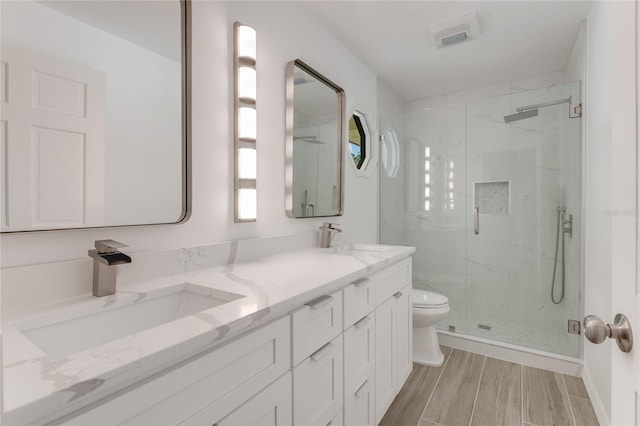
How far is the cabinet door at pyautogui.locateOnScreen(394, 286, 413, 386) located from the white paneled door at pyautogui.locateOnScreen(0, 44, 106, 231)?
1538mm

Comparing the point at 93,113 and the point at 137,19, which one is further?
the point at 137,19

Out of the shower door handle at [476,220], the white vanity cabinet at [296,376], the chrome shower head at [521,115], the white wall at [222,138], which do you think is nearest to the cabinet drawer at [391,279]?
the white vanity cabinet at [296,376]

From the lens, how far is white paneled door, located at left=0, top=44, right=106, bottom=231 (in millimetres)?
812

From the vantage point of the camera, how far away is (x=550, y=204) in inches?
100

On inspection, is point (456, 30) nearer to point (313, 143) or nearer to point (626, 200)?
point (313, 143)

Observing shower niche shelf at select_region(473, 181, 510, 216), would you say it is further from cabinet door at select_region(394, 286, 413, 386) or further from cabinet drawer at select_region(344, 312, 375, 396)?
cabinet drawer at select_region(344, 312, 375, 396)

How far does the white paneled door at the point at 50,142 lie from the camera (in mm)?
812

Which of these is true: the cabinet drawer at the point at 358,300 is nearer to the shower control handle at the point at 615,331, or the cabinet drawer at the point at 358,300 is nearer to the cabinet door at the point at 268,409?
the cabinet door at the point at 268,409

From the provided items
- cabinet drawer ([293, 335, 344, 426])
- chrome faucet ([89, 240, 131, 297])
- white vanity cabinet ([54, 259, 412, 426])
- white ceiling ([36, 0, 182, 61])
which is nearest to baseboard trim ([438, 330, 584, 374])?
white vanity cabinet ([54, 259, 412, 426])

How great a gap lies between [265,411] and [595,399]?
2055mm

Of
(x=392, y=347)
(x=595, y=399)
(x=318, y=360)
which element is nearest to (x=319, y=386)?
(x=318, y=360)

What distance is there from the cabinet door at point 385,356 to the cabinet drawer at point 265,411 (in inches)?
28.7

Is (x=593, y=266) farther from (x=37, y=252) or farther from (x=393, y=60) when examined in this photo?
(x=37, y=252)

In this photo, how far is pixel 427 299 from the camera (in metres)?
2.49
